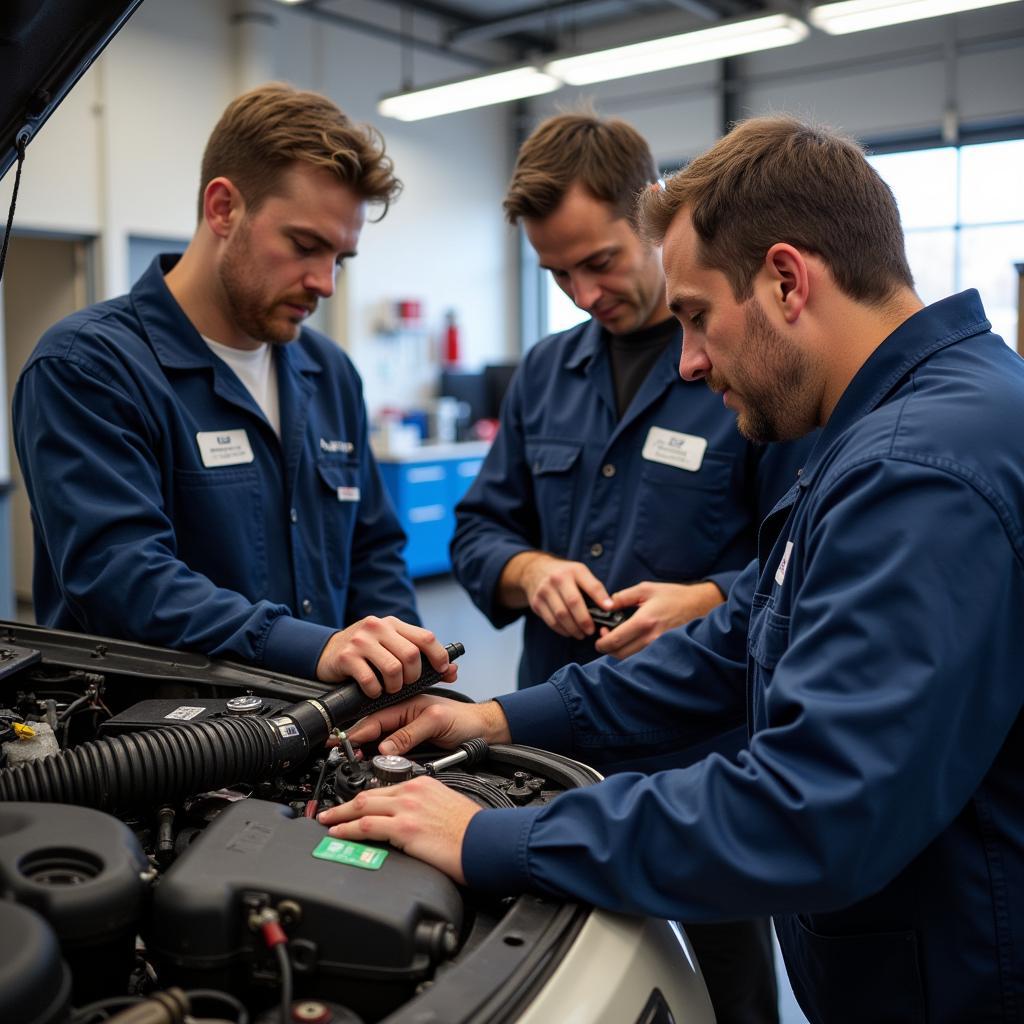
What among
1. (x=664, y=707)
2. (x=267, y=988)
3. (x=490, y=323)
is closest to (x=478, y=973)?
(x=267, y=988)

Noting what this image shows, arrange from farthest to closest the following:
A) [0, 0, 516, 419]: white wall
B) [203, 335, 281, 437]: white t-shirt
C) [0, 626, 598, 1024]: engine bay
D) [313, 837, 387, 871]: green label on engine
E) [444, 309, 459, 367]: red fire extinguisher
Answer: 1. [444, 309, 459, 367]: red fire extinguisher
2. [0, 0, 516, 419]: white wall
3. [203, 335, 281, 437]: white t-shirt
4. [313, 837, 387, 871]: green label on engine
5. [0, 626, 598, 1024]: engine bay

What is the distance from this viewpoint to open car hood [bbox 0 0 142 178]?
1.15m

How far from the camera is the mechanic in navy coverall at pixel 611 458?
1.64m

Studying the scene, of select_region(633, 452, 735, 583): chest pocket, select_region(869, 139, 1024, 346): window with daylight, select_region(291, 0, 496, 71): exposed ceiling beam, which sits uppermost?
select_region(291, 0, 496, 71): exposed ceiling beam

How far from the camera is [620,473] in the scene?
1782 millimetres

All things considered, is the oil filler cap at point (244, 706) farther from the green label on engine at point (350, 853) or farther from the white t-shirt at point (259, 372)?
the white t-shirt at point (259, 372)

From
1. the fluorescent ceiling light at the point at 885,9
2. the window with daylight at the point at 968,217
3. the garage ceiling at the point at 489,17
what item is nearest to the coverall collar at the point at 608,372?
the fluorescent ceiling light at the point at 885,9

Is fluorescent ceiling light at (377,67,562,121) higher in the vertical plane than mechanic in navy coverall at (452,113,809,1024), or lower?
higher

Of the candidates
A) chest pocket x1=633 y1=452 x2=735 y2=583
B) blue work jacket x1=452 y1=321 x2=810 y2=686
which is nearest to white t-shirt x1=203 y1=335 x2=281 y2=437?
blue work jacket x1=452 y1=321 x2=810 y2=686

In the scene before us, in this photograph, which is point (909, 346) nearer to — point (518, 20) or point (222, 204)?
point (222, 204)

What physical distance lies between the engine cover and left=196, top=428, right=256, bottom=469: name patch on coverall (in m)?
0.92

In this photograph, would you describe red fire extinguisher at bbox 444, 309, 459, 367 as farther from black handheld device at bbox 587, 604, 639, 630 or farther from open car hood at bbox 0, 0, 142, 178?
open car hood at bbox 0, 0, 142, 178

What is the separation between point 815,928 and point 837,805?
0.92 ft

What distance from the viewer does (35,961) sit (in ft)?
2.08
